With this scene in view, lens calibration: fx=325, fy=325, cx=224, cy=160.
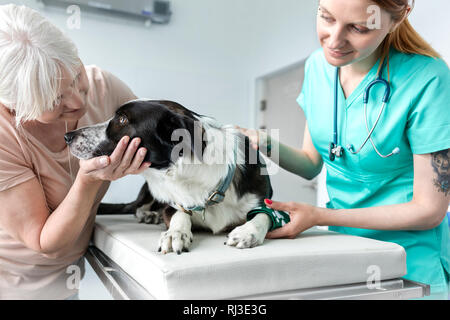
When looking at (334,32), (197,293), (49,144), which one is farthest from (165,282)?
(334,32)

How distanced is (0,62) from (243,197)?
719 mm

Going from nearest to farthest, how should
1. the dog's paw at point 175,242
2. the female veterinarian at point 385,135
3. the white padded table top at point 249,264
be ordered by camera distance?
the white padded table top at point 249,264
the dog's paw at point 175,242
the female veterinarian at point 385,135

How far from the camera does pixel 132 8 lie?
1.99 meters

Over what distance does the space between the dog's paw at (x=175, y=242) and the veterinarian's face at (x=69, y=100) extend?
0.43 metres

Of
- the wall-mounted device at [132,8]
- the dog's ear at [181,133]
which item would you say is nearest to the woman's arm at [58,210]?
the dog's ear at [181,133]

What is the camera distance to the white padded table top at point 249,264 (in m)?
0.63

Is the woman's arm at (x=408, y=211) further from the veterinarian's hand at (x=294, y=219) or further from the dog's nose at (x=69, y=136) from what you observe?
the dog's nose at (x=69, y=136)

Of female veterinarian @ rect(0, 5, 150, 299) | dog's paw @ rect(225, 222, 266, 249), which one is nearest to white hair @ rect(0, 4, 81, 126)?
female veterinarian @ rect(0, 5, 150, 299)

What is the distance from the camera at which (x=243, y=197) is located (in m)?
1.02

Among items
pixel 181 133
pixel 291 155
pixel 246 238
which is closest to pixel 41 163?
pixel 181 133

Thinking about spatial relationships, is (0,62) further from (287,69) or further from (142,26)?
(287,69)

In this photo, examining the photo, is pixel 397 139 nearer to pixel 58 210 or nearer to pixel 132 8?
pixel 58 210

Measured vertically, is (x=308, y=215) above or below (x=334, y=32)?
below

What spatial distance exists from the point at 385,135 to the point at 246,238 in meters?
0.54
